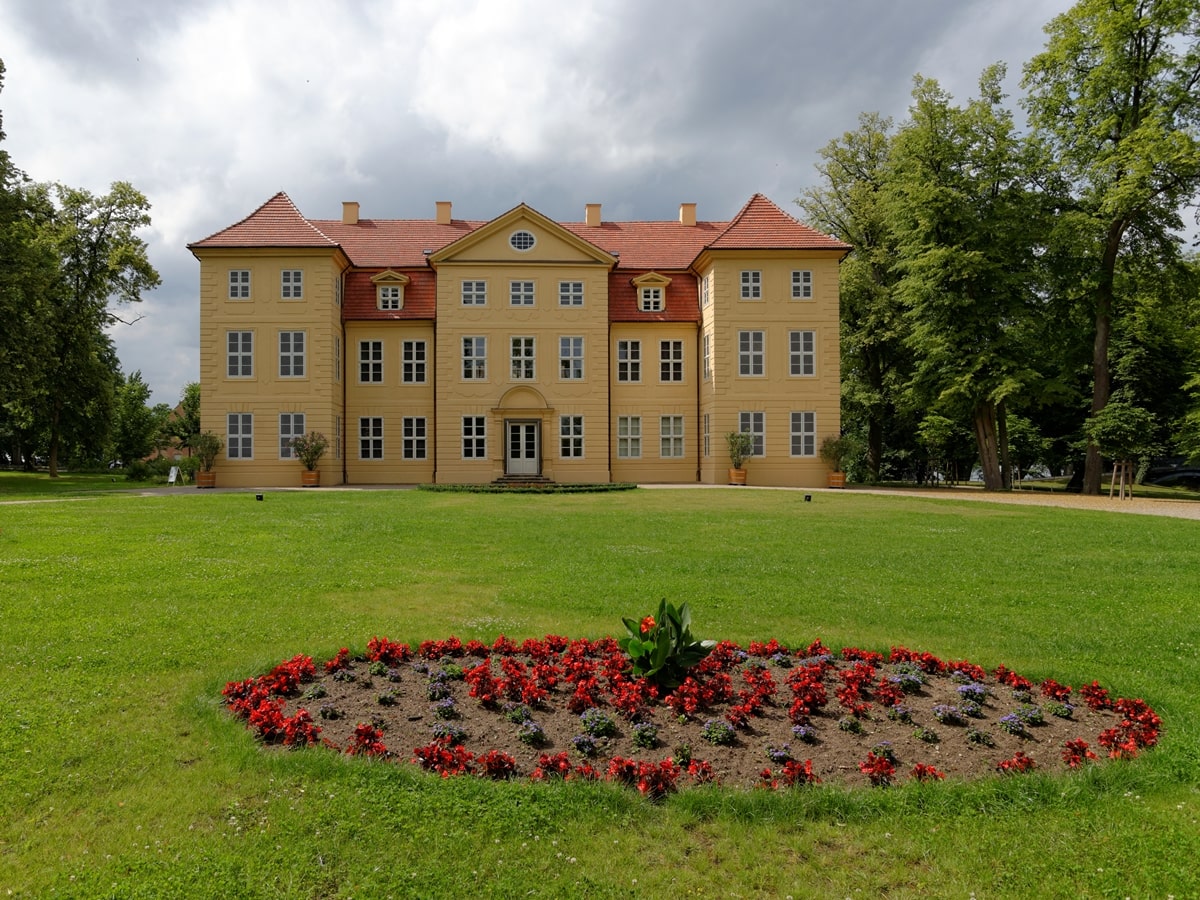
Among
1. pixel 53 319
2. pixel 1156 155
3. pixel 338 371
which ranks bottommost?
pixel 338 371

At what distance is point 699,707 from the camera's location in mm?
5340

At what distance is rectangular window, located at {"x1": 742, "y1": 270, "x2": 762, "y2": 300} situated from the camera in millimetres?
32812

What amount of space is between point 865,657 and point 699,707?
5.92 feet

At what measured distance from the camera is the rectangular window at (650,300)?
35.1 metres

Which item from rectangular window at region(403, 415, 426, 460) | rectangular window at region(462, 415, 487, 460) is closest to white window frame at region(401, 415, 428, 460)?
rectangular window at region(403, 415, 426, 460)

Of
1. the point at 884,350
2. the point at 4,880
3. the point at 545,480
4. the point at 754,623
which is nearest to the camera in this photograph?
the point at 4,880

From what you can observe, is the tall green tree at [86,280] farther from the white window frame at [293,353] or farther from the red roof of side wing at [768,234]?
the red roof of side wing at [768,234]

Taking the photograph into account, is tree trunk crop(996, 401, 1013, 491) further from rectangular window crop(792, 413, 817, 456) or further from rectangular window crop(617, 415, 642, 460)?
rectangular window crop(617, 415, 642, 460)

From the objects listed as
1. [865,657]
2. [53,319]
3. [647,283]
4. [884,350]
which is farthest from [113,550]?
[884,350]

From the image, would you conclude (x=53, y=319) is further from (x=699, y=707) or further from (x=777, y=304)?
(x=699, y=707)

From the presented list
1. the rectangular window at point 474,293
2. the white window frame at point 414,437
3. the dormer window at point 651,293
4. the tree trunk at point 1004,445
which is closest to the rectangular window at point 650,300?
the dormer window at point 651,293

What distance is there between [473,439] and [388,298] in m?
7.86

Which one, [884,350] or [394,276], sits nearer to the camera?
[394,276]

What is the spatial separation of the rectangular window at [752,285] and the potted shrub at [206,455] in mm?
23373
